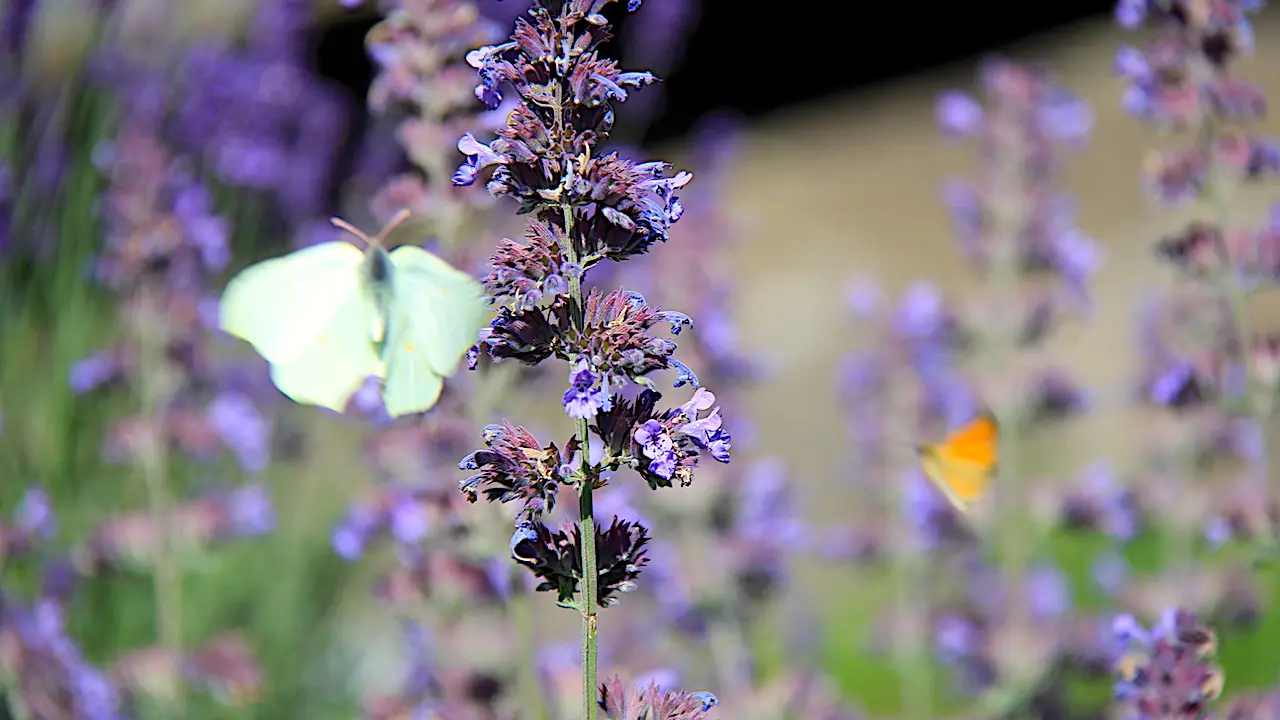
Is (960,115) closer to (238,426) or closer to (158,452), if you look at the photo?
(238,426)

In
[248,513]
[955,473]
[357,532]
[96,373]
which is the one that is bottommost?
[248,513]

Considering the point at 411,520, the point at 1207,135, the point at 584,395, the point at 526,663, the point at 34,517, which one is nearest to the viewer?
the point at 584,395

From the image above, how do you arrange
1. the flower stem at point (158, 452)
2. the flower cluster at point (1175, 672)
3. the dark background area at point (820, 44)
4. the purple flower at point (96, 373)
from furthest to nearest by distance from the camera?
the dark background area at point (820, 44), the purple flower at point (96, 373), the flower stem at point (158, 452), the flower cluster at point (1175, 672)

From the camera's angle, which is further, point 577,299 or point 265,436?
point 265,436

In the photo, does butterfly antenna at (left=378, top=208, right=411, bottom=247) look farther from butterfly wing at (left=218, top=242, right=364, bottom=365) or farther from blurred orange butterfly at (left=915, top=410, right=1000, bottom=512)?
blurred orange butterfly at (left=915, top=410, right=1000, bottom=512)

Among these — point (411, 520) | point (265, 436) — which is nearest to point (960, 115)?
point (411, 520)

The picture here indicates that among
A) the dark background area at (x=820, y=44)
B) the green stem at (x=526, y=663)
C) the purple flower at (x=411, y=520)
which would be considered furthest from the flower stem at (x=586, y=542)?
the dark background area at (x=820, y=44)

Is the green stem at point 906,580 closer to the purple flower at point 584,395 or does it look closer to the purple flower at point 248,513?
the purple flower at point 248,513

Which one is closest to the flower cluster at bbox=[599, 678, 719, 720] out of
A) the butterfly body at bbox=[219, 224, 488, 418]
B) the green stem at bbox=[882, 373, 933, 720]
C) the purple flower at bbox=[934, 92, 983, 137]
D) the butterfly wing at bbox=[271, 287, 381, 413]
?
the butterfly body at bbox=[219, 224, 488, 418]
